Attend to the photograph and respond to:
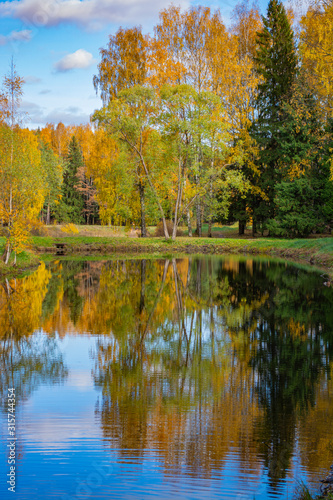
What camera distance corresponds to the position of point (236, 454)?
4.09m

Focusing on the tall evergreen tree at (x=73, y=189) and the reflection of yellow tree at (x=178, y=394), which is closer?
the reflection of yellow tree at (x=178, y=394)

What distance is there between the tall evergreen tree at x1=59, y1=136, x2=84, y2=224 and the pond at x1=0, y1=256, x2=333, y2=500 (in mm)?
42898

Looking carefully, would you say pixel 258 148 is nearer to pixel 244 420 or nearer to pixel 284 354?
pixel 284 354

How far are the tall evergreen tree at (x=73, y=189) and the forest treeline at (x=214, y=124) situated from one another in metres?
17.0

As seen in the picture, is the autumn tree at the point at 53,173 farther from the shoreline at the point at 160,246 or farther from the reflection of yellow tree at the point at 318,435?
the reflection of yellow tree at the point at 318,435

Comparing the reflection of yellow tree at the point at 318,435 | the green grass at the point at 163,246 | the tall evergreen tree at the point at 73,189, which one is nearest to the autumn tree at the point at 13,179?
the green grass at the point at 163,246

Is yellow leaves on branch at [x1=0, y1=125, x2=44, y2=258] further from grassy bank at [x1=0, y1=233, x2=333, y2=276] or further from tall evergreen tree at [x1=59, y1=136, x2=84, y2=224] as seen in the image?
tall evergreen tree at [x1=59, y1=136, x2=84, y2=224]

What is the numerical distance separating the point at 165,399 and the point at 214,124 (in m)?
27.5

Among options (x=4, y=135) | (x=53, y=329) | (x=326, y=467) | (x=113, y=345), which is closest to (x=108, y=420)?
Answer: (x=326, y=467)

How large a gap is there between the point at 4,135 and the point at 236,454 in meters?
16.3

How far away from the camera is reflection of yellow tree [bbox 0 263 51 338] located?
8943 millimetres

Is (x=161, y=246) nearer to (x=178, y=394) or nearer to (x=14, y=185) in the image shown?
(x=14, y=185)

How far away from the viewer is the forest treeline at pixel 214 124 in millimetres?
31047

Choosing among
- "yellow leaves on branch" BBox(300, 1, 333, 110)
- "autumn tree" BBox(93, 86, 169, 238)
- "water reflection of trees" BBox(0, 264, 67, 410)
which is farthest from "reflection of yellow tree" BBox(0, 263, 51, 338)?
"autumn tree" BBox(93, 86, 169, 238)
